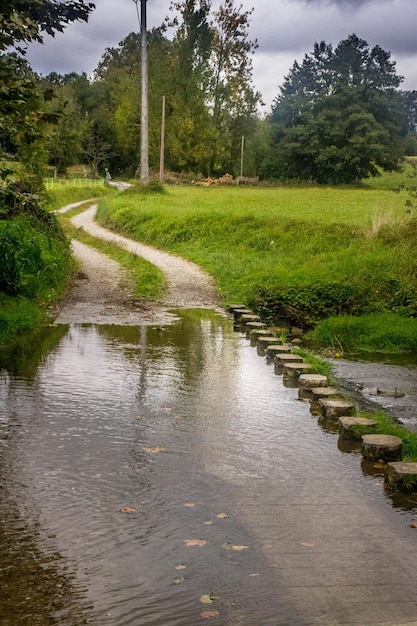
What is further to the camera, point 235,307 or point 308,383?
point 235,307

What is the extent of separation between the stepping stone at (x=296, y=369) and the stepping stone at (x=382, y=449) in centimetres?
254

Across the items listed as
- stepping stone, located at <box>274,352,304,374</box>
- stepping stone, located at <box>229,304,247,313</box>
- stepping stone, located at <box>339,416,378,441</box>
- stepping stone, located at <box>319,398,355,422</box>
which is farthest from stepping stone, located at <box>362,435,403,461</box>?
stepping stone, located at <box>229,304,247,313</box>

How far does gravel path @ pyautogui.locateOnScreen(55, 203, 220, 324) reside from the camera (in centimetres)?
1225

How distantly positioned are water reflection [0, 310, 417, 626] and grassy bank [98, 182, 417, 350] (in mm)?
4680

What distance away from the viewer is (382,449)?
566 centimetres

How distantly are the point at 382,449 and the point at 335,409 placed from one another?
3.54 feet

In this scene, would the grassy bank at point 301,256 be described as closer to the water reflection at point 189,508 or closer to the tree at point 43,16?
the water reflection at point 189,508

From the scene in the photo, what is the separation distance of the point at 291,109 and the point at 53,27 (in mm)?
56068

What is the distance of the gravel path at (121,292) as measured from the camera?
1225 cm

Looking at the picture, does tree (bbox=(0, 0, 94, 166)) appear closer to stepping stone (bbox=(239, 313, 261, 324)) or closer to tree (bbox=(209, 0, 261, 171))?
stepping stone (bbox=(239, 313, 261, 324))

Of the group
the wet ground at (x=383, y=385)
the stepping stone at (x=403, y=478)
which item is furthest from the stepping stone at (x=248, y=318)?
the stepping stone at (x=403, y=478)

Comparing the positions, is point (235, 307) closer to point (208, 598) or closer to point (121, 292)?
point (121, 292)

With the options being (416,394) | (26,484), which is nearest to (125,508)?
(26,484)

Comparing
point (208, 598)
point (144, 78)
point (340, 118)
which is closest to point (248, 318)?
→ point (208, 598)
